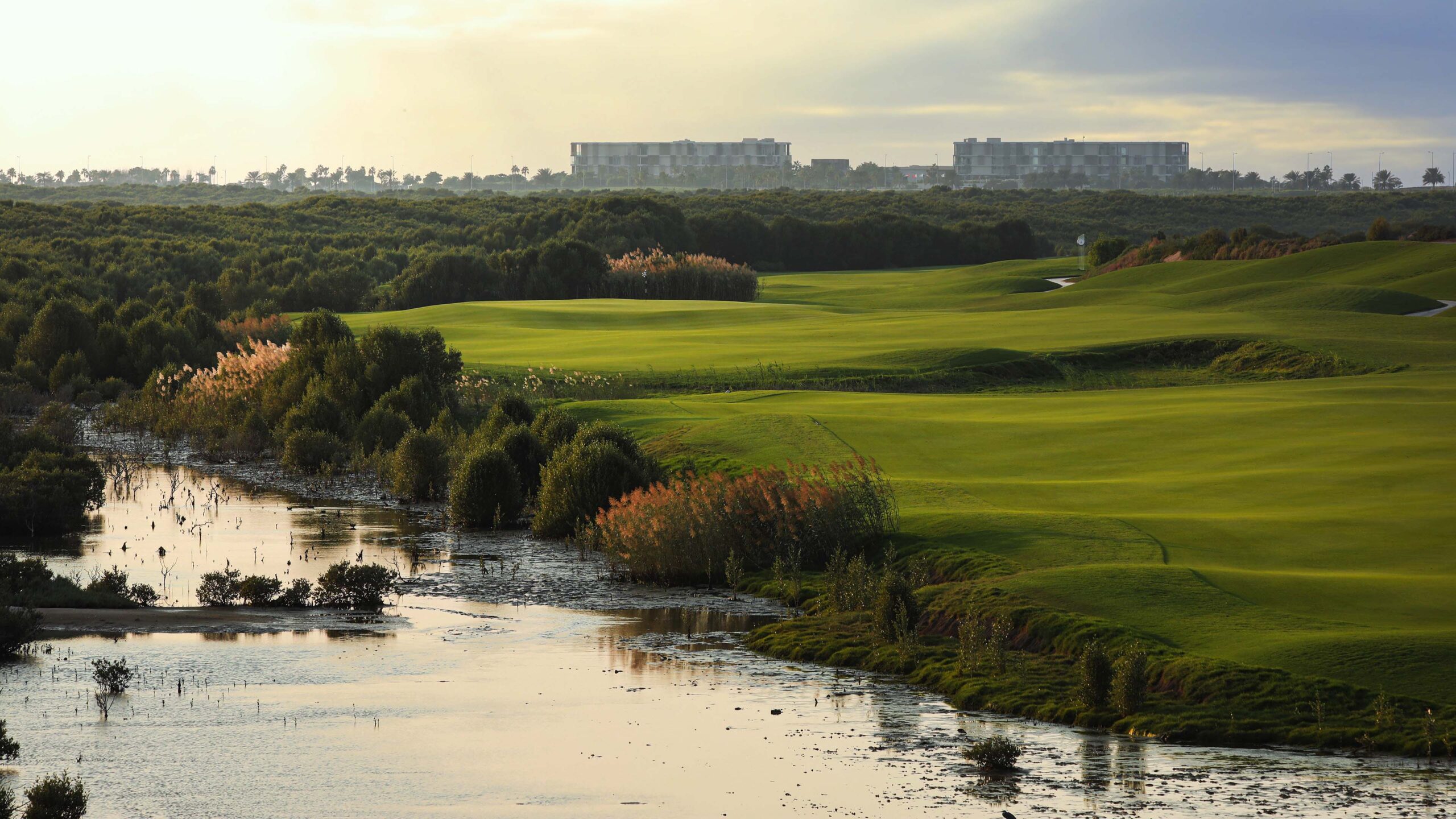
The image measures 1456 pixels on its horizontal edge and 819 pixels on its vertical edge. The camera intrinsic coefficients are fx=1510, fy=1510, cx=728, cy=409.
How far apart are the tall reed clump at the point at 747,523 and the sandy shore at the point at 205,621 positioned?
12.0 feet

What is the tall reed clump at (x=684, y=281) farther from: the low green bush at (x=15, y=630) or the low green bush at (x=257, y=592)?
the low green bush at (x=15, y=630)

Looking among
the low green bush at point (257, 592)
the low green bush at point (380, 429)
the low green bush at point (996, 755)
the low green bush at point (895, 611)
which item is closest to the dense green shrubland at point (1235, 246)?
the low green bush at point (380, 429)

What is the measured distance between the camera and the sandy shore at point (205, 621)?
1708 centimetres

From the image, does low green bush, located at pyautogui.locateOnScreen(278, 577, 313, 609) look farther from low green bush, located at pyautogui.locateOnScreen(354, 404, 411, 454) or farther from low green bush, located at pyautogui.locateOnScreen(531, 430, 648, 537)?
low green bush, located at pyautogui.locateOnScreen(354, 404, 411, 454)

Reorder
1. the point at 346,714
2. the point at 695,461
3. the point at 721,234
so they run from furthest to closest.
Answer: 1. the point at 721,234
2. the point at 695,461
3. the point at 346,714

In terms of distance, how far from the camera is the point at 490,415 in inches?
1152

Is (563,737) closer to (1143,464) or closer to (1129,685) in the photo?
(1129,685)

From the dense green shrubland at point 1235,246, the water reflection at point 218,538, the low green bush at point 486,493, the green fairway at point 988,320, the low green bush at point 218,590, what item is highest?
the dense green shrubland at point 1235,246

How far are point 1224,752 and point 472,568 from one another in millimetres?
11326

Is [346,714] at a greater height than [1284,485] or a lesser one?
lesser

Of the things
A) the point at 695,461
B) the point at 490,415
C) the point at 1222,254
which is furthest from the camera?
the point at 1222,254

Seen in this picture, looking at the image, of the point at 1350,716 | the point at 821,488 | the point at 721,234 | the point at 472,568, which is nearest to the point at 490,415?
the point at 472,568

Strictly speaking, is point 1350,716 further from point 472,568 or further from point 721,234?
point 721,234

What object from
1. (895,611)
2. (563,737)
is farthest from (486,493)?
(563,737)
